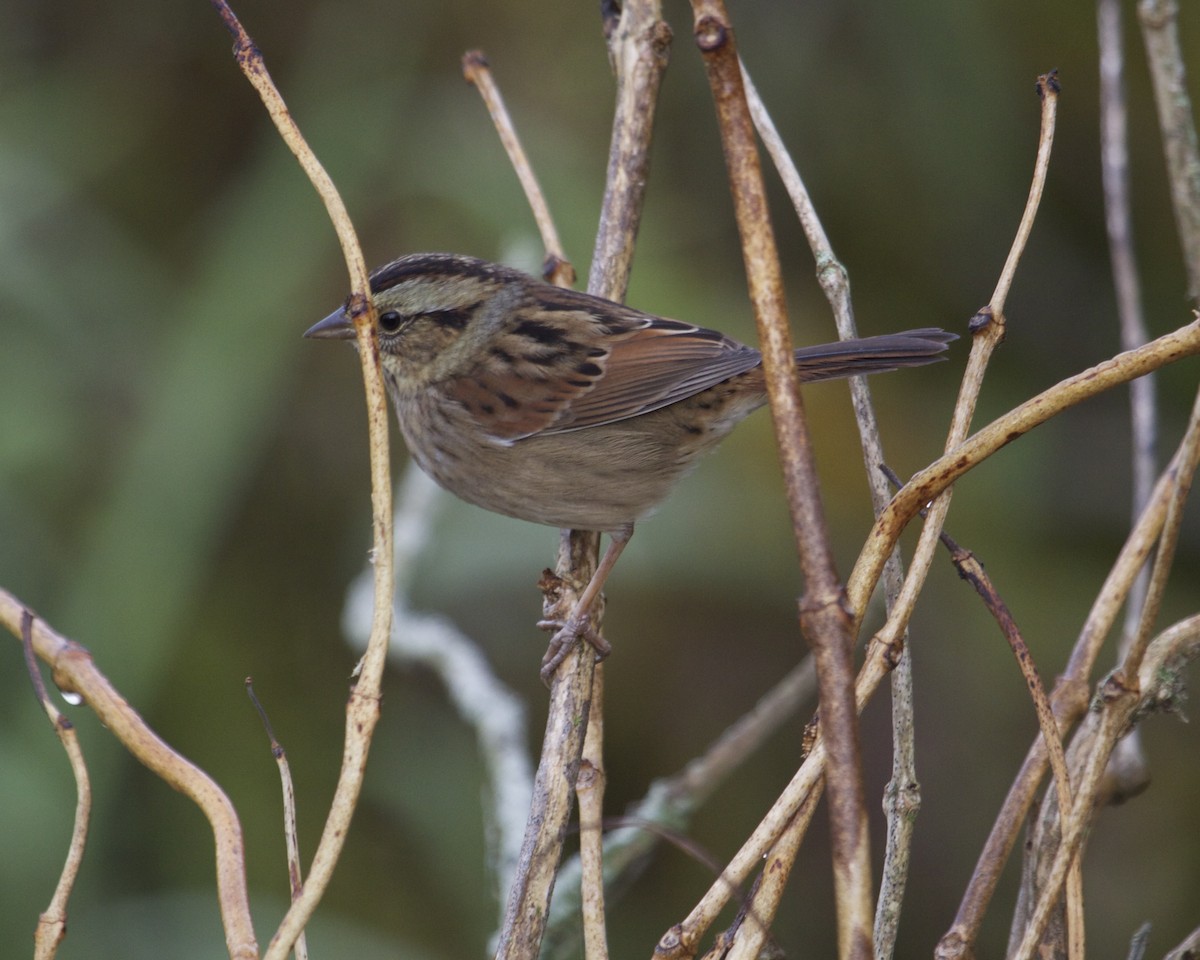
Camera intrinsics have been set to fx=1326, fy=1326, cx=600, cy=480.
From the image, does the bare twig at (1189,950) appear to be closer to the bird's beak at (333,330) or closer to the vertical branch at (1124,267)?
the vertical branch at (1124,267)

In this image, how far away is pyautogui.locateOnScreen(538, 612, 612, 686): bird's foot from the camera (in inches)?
91.4

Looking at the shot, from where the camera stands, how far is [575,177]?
13.5 ft

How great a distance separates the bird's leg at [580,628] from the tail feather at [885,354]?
1.95ft

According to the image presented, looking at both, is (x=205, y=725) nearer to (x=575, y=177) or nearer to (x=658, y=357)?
(x=658, y=357)

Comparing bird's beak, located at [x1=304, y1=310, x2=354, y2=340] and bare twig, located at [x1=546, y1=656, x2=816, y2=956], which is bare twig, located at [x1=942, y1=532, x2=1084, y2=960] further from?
bird's beak, located at [x1=304, y1=310, x2=354, y2=340]

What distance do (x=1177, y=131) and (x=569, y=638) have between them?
4.59 ft

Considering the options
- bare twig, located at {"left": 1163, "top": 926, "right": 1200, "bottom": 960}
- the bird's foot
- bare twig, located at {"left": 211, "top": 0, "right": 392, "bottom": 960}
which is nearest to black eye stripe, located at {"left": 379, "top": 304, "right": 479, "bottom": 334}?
the bird's foot

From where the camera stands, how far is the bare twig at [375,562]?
144 centimetres

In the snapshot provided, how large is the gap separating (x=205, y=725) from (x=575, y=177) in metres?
1.97

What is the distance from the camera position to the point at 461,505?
430cm

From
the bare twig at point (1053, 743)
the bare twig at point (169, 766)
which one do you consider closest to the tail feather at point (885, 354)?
the bare twig at point (1053, 743)


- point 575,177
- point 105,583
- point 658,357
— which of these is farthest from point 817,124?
point 105,583

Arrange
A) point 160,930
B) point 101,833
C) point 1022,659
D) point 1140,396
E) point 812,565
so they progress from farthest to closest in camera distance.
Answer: point 101,833 → point 160,930 → point 1140,396 → point 1022,659 → point 812,565

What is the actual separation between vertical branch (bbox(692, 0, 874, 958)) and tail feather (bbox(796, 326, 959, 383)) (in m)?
1.42
